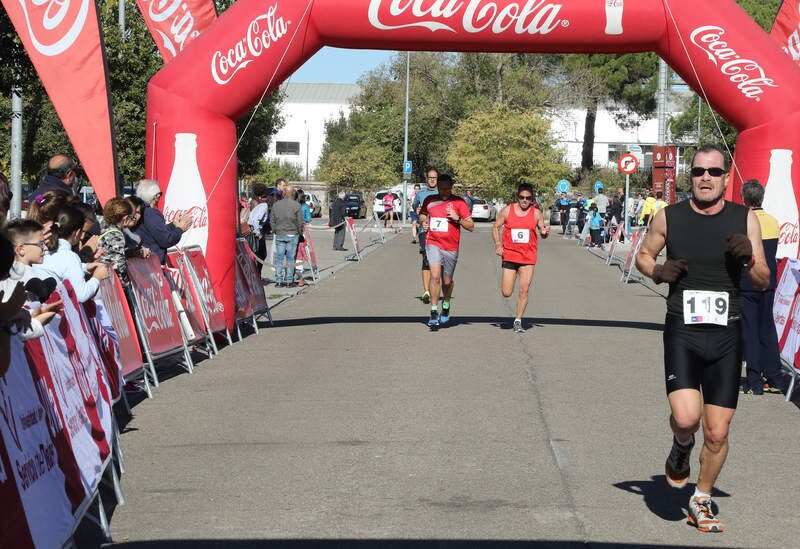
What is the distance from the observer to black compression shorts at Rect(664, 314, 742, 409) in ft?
19.5

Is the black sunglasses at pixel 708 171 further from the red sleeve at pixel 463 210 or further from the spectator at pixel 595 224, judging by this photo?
the spectator at pixel 595 224

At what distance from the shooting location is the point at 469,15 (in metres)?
13.1

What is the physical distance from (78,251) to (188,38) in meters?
6.17

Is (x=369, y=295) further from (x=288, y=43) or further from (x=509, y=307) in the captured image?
(x=288, y=43)

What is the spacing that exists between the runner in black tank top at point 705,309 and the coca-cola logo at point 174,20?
9.44 m

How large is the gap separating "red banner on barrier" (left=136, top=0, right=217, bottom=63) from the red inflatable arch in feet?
3.85

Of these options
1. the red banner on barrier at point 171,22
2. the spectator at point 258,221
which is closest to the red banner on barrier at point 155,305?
the red banner on barrier at point 171,22

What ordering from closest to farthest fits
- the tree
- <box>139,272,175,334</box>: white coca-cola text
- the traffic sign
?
<box>139,272,175,334</box>: white coca-cola text, the traffic sign, the tree

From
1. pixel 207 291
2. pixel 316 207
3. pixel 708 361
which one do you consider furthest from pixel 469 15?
pixel 316 207

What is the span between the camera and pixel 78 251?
882 centimetres

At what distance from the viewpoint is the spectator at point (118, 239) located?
9422 millimetres

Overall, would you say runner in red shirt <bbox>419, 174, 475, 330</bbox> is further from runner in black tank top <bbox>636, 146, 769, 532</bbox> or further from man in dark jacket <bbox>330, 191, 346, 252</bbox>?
man in dark jacket <bbox>330, 191, 346, 252</bbox>

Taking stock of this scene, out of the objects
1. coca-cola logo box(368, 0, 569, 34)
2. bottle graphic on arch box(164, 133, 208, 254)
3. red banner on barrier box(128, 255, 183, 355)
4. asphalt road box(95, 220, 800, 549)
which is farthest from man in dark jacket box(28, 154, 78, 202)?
coca-cola logo box(368, 0, 569, 34)

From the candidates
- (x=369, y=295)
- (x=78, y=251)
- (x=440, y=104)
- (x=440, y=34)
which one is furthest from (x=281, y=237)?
(x=440, y=104)
